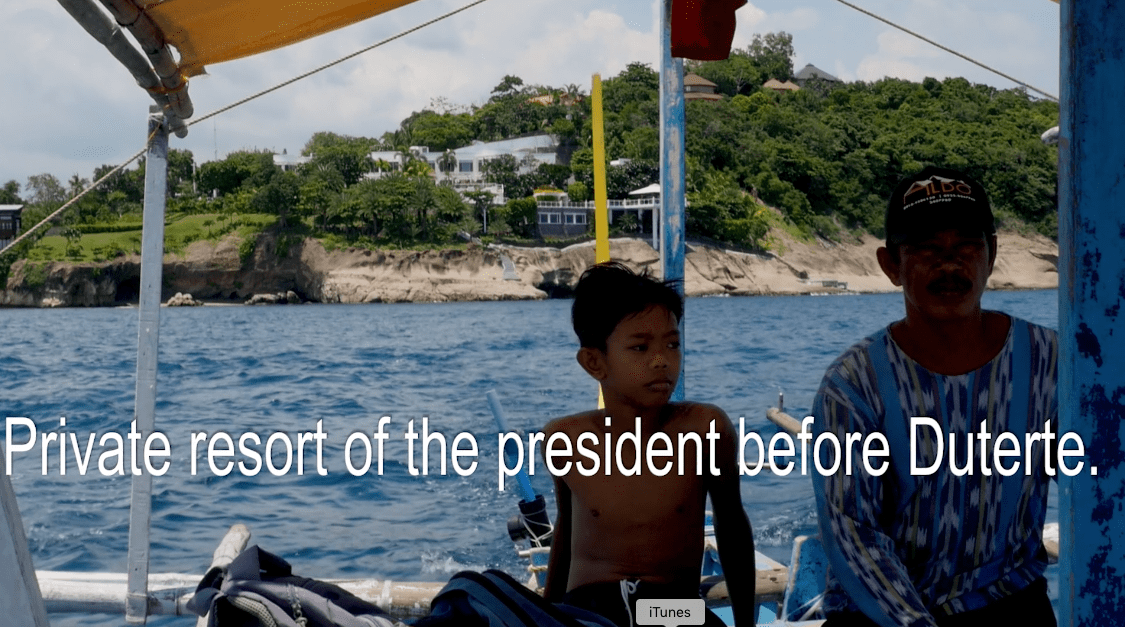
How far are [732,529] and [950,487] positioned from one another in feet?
1.35

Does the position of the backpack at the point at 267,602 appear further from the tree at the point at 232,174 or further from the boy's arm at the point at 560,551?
the tree at the point at 232,174

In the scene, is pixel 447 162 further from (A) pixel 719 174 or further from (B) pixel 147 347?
(B) pixel 147 347

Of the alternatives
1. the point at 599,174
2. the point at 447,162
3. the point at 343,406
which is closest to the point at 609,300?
the point at 599,174

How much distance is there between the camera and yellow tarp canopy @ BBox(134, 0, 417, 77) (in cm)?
246

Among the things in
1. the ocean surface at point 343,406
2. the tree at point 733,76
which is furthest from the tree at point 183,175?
the tree at point 733,76

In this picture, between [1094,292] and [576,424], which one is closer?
[1094,292]

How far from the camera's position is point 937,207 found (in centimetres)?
152

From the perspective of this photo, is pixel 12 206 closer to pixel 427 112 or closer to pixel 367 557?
pixel 367 557

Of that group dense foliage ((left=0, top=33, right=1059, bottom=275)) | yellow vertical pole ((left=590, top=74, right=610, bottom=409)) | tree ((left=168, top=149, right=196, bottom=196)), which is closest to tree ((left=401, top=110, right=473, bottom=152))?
dense foliage ((left=0, top=33, right=1059, bottom=275))

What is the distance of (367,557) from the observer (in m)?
9.31

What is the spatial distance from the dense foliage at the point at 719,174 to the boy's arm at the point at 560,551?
160 ft

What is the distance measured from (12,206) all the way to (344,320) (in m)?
14.8

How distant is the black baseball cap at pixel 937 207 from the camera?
1.52m

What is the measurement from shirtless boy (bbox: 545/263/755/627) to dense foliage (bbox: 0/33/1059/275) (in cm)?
4862
